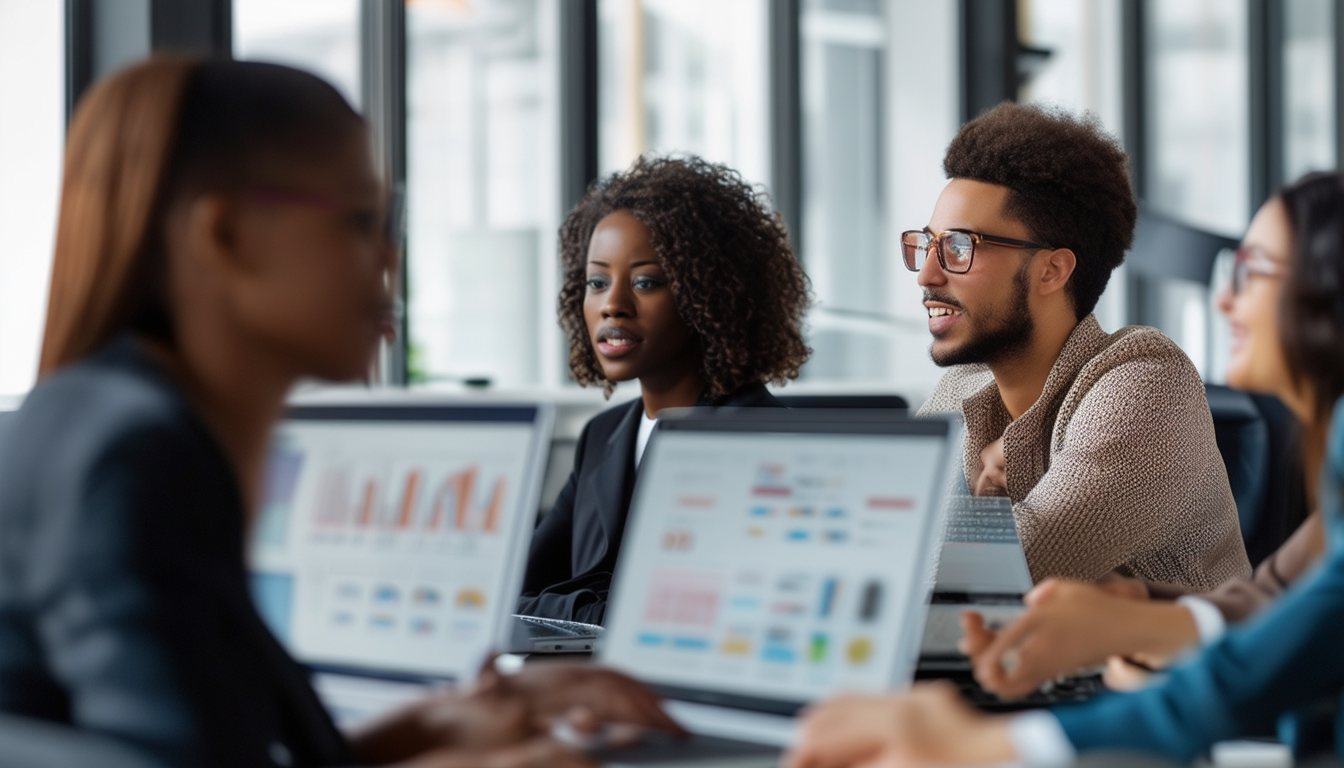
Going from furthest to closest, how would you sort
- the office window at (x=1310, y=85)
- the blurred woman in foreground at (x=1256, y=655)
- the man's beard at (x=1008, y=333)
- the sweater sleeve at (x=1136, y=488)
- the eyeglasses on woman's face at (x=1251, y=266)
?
the office window at (x=1310, y=85)
the man's beard at (x=1008, y=333)
the sweater sleeve at (x=1136, y=488)
the eyeglasses on woman's face at (x=1251, y=266)
the blurred woman in foreground at (x=1256, y=655)

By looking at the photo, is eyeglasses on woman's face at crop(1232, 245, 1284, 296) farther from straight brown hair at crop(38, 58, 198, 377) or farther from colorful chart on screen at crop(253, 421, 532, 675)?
straight brown hair at crop(38, 58, 198, 377)

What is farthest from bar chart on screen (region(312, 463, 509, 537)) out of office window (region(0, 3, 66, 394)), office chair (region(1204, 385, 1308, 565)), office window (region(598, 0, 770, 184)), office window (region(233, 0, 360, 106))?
office window (region(598, 0, 770, 184))

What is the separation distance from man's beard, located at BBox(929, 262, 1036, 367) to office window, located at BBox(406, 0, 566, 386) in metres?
2.54

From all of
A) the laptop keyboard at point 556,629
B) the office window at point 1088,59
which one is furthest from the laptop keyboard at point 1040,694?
the office window at point 1088,59

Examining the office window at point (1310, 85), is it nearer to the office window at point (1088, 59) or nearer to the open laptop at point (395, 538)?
the office window at point (1088, 59)

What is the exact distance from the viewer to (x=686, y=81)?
18.1 feet

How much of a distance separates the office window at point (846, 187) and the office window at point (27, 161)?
326 centimetres

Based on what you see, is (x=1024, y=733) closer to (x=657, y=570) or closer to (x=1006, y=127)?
(x=657, y=570)

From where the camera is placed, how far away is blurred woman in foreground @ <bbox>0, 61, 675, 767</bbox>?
2.75 ft

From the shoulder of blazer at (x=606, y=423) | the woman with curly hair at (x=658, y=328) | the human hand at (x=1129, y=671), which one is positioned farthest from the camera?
the shoulder of blazer at (x=606, y=423)

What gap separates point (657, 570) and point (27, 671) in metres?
0.51

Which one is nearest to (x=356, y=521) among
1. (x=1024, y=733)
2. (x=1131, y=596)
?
(x=1024, y=733)

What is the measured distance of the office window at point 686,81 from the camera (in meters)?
5.20

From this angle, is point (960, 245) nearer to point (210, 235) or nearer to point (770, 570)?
point (770, 570)
